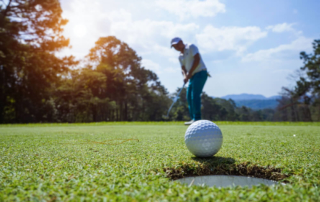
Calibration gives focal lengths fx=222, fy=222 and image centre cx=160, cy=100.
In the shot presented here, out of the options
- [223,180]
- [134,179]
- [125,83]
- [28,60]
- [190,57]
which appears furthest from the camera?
[125,83]

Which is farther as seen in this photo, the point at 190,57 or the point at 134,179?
the point at 190,57

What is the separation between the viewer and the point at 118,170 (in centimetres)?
163

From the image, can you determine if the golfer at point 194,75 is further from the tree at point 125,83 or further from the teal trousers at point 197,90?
the tree at point 125,83

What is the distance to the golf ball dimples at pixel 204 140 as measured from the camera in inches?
→ 84.4

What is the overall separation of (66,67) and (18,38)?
4.40m

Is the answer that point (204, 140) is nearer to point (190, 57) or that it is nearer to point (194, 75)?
point (194, 75)

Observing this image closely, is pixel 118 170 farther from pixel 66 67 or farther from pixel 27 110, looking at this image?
pixel 27 110

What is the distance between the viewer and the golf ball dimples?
7.04ft

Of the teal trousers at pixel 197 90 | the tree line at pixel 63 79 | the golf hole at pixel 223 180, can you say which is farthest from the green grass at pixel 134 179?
the tree line at pixel 63 79

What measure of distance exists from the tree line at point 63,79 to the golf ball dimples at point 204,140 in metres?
19.6

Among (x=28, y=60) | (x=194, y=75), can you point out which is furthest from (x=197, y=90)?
(x=28, y=60)

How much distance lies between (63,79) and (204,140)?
2519 cm

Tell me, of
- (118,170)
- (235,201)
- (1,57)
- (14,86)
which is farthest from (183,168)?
(14,86)

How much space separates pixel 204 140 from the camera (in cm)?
218
